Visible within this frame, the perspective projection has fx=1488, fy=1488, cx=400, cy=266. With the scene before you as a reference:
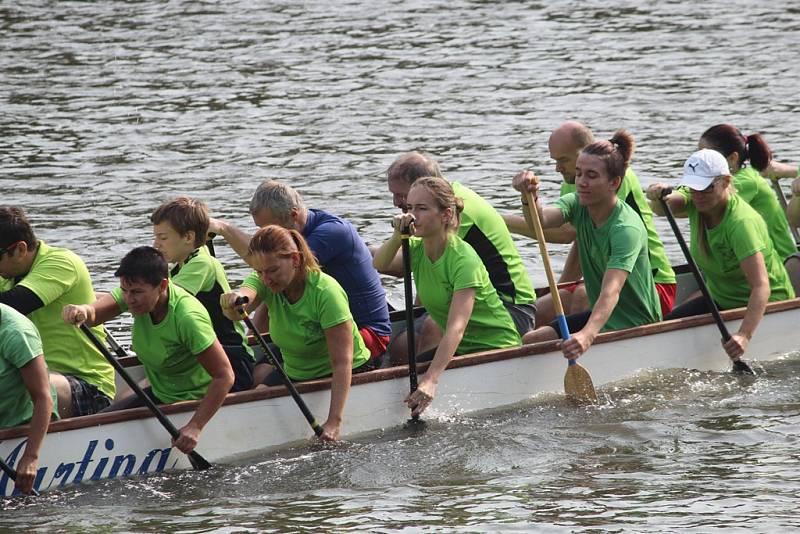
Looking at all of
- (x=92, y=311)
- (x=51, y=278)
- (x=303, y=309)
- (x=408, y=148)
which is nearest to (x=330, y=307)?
(x=303, y=309)

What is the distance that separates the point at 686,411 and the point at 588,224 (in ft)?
4.48

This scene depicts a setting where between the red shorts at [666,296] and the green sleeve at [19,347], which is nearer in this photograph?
the green sleeve at [19,347]

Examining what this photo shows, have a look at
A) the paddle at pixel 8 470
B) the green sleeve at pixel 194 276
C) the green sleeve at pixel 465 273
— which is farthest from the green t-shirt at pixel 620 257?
the paddle at pixel 8 470

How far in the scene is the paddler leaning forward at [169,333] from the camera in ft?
26.3

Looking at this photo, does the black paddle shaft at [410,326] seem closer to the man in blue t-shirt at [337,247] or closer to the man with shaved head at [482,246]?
the man in blue t-shirt at [337,247]

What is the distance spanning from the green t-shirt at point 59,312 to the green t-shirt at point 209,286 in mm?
570

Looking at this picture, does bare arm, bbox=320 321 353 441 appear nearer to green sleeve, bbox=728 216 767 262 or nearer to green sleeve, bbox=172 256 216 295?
green sleeve, bbox=172 256 216 295

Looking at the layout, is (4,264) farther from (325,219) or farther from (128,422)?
(325,219)

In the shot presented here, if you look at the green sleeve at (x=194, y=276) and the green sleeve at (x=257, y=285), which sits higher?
the green sleeve at (x=194, y=276)

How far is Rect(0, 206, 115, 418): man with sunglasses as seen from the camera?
27.3 ft

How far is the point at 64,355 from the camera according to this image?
8.69 metres

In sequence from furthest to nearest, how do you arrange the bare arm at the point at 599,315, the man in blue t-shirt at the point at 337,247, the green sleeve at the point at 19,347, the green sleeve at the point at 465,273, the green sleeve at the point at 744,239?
the green sleeve at the point at 744,239 → the bare arm at the point at 599,315 → the man in blue t-shirt at the point at 337,247 → the green sleeve at the point at 465,273 → the green sleeve at the point at 19,347

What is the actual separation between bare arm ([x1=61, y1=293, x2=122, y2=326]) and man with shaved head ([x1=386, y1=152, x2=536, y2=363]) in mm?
2043

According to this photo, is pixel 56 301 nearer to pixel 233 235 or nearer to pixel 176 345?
pixel 176 345
